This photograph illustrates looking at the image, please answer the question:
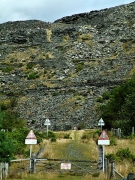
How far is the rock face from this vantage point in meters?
60.1

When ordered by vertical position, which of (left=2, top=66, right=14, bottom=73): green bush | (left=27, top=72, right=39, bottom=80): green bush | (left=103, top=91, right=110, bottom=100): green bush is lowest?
(left=103, top=91, right=110, bottom=100): green bush

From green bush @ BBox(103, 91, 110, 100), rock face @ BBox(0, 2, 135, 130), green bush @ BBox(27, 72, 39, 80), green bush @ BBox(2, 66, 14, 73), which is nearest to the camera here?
green bush @ BBox(103, 91, 110, 100)

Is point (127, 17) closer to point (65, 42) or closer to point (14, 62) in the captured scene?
point (65, 42)

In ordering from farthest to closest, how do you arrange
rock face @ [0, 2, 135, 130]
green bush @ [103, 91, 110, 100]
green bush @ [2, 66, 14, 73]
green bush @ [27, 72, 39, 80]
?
green bush @ [2, 66, 14, 73], green bush @ [27, 72, 39, 80], rock face @ [0, 2, 135, 130], green bush @ [103, 91, 110, 100]

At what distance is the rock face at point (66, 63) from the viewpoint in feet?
197

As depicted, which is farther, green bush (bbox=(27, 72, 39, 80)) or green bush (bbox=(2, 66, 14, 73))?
green bush (bbox=(2, 66, 14, 73))

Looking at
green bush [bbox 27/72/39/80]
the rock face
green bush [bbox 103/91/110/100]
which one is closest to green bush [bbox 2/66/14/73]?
the rock face

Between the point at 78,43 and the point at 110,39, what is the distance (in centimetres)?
672

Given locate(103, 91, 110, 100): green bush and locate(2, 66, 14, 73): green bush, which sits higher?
locate(2, 66, 14, 73): green bush

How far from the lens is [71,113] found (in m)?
58.1

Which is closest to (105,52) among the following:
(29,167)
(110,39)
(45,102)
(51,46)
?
(110,39)

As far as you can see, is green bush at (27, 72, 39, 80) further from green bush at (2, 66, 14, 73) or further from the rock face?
green bush at (2, 66, 14, 73)

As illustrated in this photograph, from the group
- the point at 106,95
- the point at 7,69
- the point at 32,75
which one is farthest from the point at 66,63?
the point at 106,95

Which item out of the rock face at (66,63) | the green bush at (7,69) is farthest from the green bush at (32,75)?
the green bush at (7,69)
